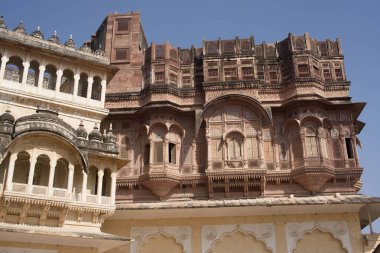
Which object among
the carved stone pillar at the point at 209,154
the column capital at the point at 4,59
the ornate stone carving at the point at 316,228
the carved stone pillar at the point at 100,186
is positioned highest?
the column capital at the point at 4,59

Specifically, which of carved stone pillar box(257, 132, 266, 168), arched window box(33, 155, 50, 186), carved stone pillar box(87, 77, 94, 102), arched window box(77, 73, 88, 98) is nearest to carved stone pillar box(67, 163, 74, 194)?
arched window box(33, 155, 50, 186)

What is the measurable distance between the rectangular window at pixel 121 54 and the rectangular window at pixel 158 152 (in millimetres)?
5980

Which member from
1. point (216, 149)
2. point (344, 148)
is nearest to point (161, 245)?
point (216, 149)

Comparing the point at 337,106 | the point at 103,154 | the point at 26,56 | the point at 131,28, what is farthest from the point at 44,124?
the point at 337,106

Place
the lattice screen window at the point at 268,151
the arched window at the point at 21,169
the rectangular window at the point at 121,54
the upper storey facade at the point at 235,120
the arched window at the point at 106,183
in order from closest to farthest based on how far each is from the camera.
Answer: the arched window at the point at 21,169 < the arched window at the point at 106,183 < the upper storey facade at the point at 235,120 < the lattice screen window at the point at 268,151 < the rectangular window at the point at 121,54

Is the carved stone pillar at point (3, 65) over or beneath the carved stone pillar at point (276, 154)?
over

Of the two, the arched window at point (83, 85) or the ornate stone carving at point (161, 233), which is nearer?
the ornate stone carving at point (161, 233)

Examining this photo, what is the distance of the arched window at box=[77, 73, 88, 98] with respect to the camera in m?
22.5

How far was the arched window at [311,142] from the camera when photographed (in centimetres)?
2355

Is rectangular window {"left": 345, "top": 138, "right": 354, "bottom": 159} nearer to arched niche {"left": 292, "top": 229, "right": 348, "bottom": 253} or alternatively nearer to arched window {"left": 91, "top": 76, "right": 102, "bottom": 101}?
arched niche {"left": 292, "top": 229, "right": 348, "bottom": 253}

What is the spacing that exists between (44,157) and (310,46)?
602 inches

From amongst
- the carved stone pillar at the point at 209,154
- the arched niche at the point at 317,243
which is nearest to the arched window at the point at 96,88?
the carved stone pillar at the point at 209,154

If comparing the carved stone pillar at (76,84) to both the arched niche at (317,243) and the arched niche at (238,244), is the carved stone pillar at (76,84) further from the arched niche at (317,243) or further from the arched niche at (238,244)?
the arched niche at (317,243)

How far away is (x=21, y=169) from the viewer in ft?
64.3
